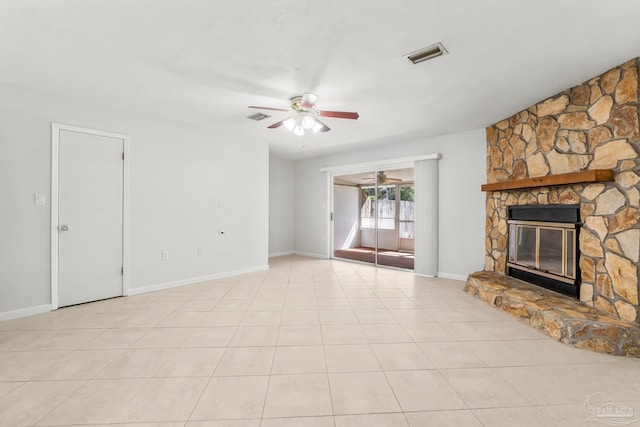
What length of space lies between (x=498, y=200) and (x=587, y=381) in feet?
9.18

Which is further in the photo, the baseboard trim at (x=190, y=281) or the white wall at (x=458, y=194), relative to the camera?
the white wall at (x=458, y=194)

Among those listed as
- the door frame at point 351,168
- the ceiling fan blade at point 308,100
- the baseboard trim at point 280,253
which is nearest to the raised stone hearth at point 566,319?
the door frame at point 351,168

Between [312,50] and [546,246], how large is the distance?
3484 millimetres

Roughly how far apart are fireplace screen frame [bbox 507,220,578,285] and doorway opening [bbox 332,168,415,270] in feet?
9.18

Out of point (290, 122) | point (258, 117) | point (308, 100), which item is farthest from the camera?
point (258, 117)

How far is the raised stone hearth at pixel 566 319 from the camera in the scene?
7.80ft

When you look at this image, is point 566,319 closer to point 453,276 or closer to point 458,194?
point 453,276

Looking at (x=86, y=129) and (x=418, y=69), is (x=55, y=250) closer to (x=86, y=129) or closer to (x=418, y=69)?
(x=86, y=129)

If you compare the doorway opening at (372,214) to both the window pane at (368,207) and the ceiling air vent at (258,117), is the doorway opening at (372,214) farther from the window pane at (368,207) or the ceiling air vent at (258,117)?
the ceiling air vent at (258,117)

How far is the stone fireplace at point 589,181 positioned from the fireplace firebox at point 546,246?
1 cm

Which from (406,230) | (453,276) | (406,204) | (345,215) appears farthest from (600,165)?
(345,215)

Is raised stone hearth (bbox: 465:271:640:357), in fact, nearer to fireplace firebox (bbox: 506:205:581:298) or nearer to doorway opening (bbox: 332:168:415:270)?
fireplace firebox (bbox: 506:205:581:298)

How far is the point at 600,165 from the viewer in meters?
2.81

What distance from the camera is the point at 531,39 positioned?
2.21m
